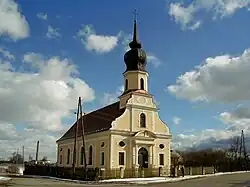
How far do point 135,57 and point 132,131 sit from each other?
9997mm

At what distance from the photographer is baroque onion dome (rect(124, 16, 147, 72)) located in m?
47.8

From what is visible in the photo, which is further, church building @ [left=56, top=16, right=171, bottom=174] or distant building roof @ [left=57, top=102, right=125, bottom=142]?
distant building roof @ [left=57, top=102, right=125, bottom=142]

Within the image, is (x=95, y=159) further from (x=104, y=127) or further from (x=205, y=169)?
(x=205, y=169)

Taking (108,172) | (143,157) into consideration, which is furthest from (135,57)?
(108,172)

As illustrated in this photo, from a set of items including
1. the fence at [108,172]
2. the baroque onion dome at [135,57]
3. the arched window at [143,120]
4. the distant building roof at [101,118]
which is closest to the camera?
the fence at [108,172]

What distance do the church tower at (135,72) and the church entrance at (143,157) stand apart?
6562mm

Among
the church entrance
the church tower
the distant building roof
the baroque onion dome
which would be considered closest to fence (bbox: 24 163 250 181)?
the church entrance

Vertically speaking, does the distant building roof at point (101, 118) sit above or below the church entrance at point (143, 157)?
above

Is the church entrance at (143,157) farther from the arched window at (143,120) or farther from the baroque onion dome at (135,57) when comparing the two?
the baroque onion dome at (135,57)

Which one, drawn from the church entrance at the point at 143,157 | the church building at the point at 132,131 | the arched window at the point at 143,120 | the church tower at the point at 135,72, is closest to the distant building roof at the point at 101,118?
the church building at the point at 132,131

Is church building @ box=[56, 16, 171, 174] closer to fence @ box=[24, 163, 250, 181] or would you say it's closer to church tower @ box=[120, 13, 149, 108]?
church tower @ box=[120, 13, 149, 108]

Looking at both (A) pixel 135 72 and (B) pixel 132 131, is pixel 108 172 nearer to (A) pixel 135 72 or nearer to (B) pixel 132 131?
(B) pixel 132 131

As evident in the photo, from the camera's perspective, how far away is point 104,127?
45438 millimetres

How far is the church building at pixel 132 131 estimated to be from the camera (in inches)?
1704
